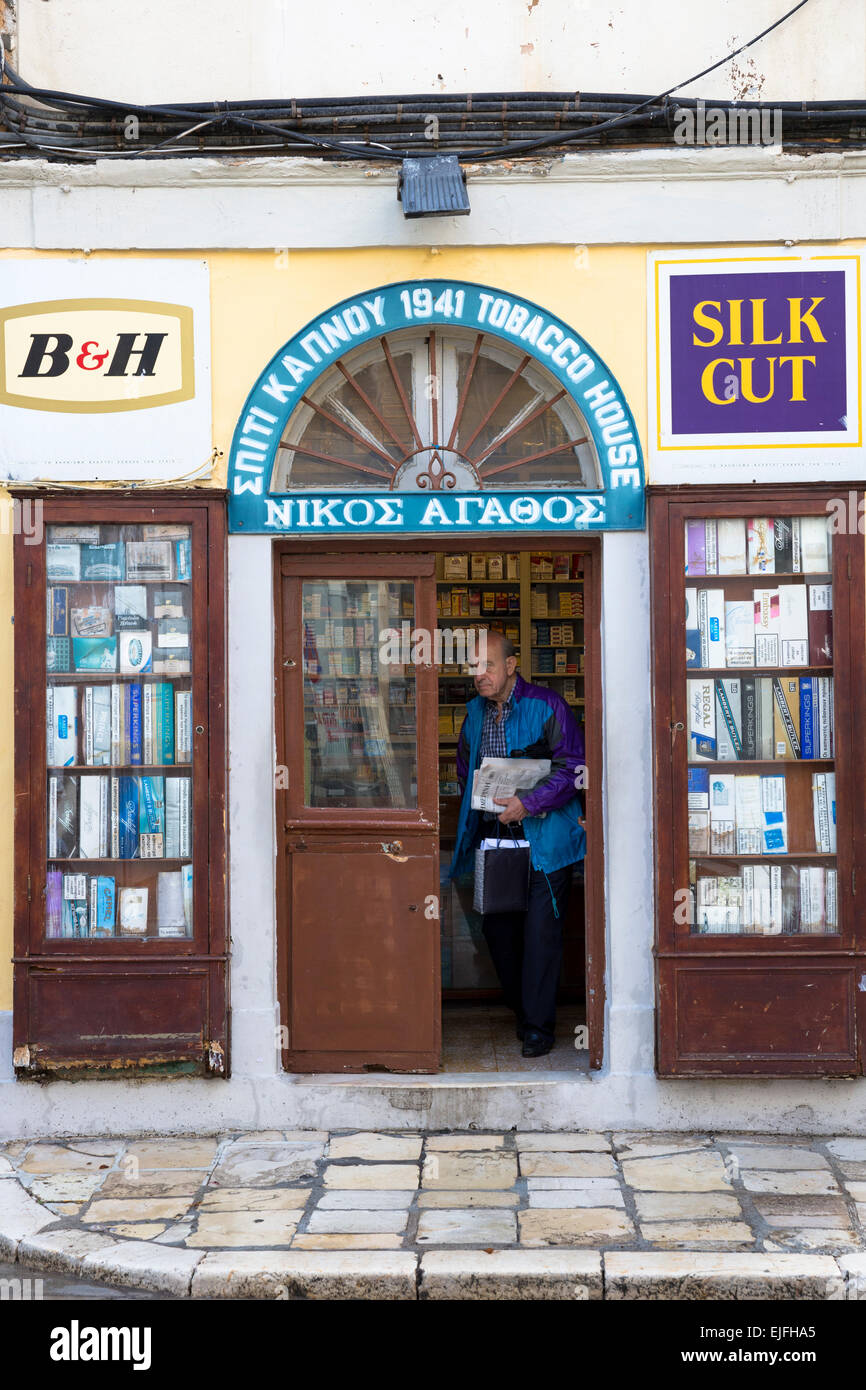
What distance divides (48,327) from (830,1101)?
17.8 feet

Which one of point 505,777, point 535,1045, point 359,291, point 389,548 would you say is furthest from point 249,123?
point 535,1045

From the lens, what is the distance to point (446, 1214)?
505cm

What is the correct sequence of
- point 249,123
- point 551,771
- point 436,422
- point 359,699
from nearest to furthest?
1. point 249,123
2. point 436,422
3. point 359,699
4. point 551,771

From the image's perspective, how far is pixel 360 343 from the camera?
Answer: 6137 mm

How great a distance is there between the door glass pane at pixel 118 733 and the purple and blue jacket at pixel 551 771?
1.71 m

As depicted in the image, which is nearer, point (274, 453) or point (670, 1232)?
point (670, 1232)

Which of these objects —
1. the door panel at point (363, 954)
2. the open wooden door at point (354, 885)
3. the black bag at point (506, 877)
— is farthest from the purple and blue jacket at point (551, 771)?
the door panel at point (363, 954)

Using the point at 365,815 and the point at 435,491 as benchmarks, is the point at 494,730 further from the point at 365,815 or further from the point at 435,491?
the point at 435,491

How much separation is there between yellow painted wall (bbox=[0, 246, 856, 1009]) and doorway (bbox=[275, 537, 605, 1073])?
86cm

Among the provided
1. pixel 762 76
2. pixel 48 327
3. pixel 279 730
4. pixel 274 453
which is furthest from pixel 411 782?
pixel 762 76

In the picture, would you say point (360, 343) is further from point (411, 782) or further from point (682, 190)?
point (411, 782)

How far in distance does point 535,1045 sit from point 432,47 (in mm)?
5193

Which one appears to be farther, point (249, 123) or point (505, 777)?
point (505, 777)

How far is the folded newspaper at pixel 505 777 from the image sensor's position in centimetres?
673
